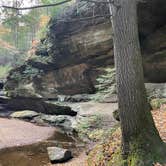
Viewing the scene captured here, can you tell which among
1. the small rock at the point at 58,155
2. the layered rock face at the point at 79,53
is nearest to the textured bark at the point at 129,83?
the small rock at the point at 58,155

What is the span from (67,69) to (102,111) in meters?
6.83

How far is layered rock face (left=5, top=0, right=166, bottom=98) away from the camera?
14469 mm

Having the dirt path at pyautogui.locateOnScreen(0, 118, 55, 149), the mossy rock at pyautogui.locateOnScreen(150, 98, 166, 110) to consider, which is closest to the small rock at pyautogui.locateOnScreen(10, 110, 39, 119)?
the dirt path at pyautogui.locateOnScreen(0, 118, 55, 149)

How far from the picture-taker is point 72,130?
1228cm

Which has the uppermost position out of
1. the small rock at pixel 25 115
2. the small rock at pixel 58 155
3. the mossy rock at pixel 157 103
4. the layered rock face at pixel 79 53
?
the layered rock face at pixel 79 53

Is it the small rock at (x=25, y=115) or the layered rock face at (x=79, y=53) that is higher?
the layered rock face at (x=79, y=53)

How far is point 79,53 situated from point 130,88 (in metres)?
12.9

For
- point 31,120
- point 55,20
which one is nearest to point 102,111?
point 31,120

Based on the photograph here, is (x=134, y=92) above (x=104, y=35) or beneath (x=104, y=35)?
beneath

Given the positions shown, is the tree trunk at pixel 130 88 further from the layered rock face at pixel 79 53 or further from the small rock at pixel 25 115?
the small rock at pixel 25 115

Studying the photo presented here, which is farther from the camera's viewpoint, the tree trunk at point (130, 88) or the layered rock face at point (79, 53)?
the layered rock face at point (79, 53)

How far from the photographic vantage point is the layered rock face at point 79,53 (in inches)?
570

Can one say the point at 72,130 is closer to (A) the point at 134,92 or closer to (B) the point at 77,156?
(B) the point at 77,156

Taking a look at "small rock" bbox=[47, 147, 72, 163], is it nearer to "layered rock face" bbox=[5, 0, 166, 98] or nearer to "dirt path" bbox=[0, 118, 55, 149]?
"dirt path" bbox=[0, 118, 55, 149]
